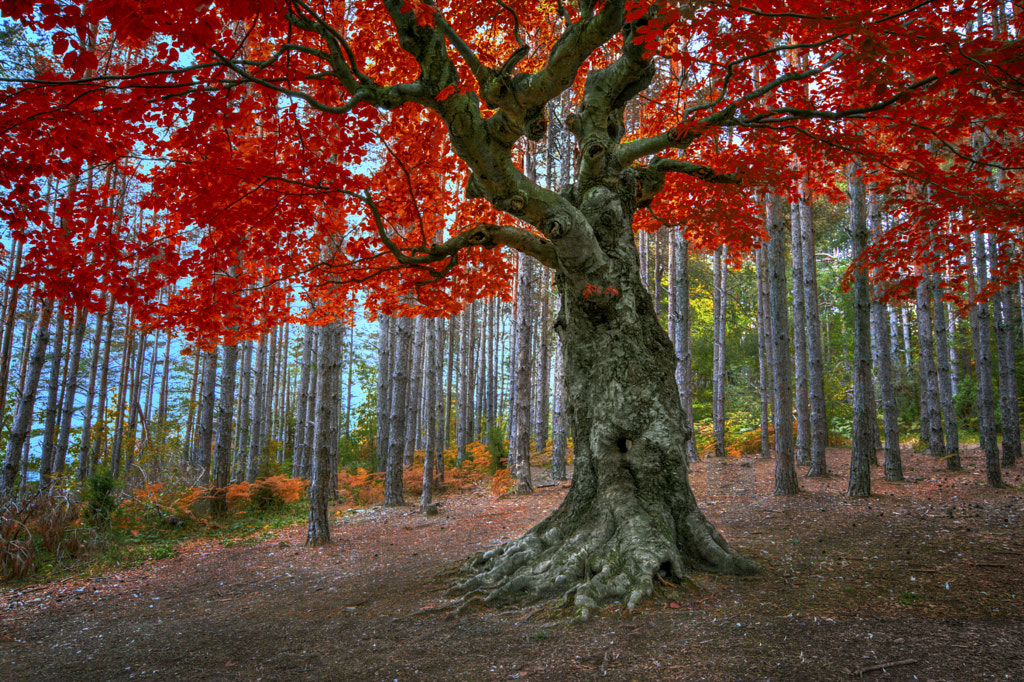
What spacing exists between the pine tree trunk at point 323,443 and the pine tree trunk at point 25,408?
4.45m

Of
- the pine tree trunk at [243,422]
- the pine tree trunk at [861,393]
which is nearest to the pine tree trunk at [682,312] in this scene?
the pine tree trunk at [861,393]

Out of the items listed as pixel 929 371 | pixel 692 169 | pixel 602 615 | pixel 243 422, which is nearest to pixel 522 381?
pixel 692 169

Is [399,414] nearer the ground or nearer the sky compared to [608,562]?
nearer the sky

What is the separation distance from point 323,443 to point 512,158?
16.3 feet

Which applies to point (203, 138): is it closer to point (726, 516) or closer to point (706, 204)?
point (706, 204)

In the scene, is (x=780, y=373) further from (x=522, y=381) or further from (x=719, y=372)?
(x=719, y=372)

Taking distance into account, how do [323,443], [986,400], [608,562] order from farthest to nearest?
[986,400] < [323,443] < [608,562]

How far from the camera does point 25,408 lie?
8688 mm

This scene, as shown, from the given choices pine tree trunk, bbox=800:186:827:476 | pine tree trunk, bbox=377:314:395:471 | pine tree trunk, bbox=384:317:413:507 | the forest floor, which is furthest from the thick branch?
pine tree trunk, bbox=377:314:395:471

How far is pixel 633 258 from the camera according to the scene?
558 centimetres

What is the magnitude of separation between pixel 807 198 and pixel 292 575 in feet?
33.2

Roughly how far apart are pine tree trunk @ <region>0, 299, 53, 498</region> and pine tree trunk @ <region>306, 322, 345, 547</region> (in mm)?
4448

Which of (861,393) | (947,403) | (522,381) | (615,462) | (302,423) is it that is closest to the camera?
(615,462)

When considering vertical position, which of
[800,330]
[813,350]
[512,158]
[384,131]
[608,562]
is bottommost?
[608,562]
